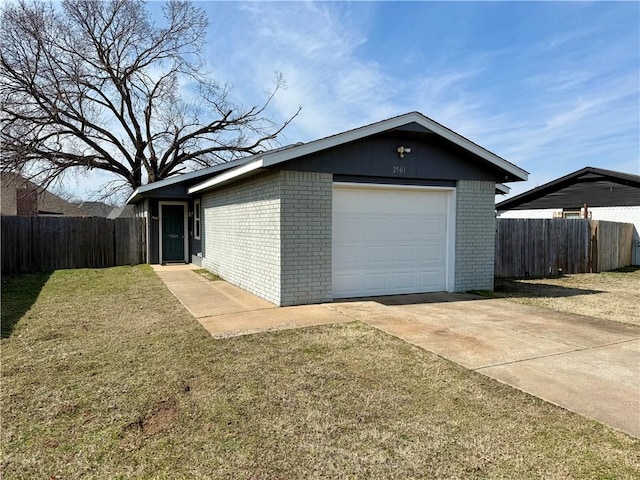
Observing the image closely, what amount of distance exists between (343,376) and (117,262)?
1415 centimetres

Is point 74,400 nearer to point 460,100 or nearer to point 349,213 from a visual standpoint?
point 349,213

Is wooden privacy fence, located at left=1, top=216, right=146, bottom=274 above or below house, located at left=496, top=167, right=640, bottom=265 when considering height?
below

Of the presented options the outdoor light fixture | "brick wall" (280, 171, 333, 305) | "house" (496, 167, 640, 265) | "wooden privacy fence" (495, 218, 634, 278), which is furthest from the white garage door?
"house" (496, 167, 640, 265)

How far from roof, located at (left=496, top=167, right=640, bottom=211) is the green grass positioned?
17916 mm

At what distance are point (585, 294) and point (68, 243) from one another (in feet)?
52.9

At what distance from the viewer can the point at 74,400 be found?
3730 mm

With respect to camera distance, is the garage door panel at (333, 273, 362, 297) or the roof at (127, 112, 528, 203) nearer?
the roof at (127, 112, 528, 203)

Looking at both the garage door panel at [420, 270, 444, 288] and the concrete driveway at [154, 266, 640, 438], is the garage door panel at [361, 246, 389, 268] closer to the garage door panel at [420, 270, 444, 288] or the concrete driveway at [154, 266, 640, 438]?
the concrete driveway at [154, 266, 640, 438]

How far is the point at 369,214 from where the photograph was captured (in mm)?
8742

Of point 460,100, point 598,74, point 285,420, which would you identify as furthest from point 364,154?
point 598,74

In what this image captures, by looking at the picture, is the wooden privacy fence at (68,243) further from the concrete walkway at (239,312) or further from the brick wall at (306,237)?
the brick wall at (306,237)

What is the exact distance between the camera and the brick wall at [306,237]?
7730 mm

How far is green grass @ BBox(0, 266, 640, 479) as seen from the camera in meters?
2.77

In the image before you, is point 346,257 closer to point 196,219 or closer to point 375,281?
point 375,281
